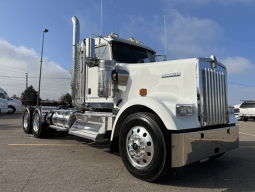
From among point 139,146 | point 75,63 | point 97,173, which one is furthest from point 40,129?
point 139,146

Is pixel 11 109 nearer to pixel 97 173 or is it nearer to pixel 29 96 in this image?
pixel 97 173

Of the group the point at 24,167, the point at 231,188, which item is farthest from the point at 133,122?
the point at 24,167

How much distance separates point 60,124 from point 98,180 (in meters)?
3.32

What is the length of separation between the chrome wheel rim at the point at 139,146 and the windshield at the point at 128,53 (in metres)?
2.00

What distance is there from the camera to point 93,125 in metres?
4.98

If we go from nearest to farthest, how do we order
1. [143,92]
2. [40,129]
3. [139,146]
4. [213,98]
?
[139,146] < [213,98] < [143,92] < [40,129]

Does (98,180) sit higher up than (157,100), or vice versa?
(157,100)

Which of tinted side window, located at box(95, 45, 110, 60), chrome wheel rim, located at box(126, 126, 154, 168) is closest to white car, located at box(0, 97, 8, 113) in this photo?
tinted side window, located at box(95, 45, 110, 60)

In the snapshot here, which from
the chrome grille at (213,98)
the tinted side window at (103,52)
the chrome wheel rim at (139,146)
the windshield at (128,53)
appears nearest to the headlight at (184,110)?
the chrome grille at (213,98)

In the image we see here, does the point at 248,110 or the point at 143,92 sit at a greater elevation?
the point at 143,92

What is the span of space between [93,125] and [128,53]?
6.03 ft

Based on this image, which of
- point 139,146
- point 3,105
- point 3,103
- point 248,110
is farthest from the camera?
point 3,103

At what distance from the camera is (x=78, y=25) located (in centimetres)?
581

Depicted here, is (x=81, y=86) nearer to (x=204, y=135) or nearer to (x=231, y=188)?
(x=204, y=135)
